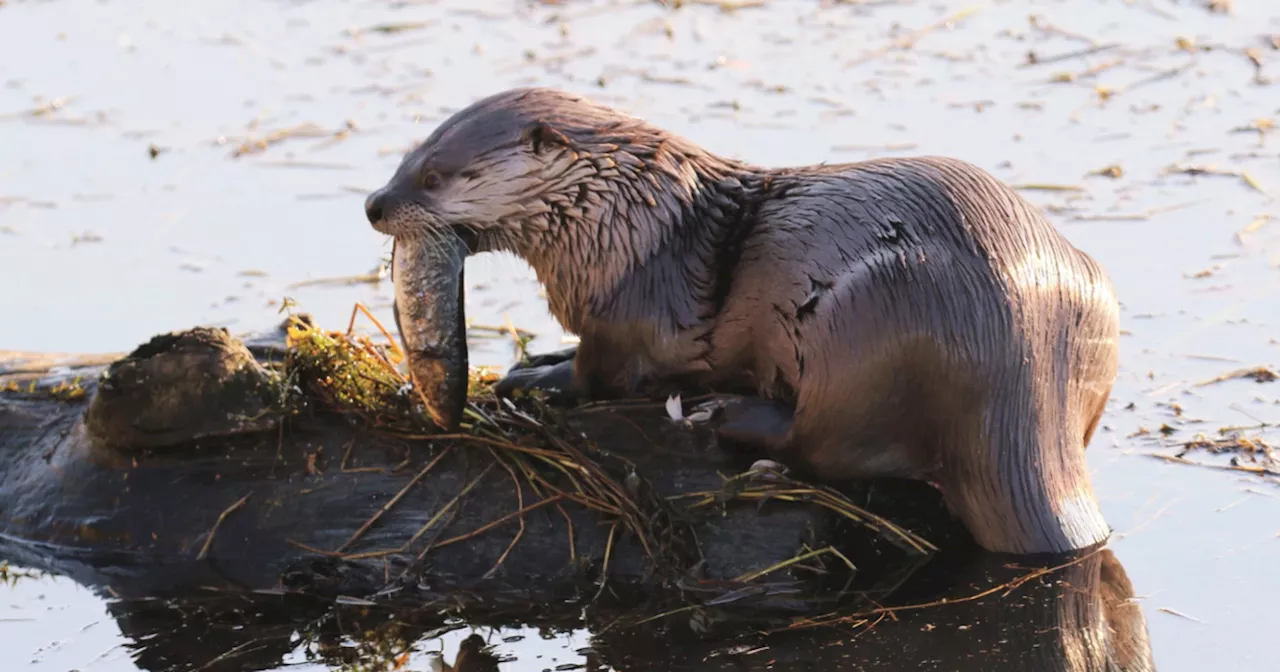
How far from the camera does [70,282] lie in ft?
21.7

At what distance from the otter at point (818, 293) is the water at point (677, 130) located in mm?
389

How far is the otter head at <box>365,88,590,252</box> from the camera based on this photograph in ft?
14.8

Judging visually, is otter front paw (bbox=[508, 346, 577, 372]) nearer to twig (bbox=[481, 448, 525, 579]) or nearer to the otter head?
twig (bbox=[481, 448, 525, 579])

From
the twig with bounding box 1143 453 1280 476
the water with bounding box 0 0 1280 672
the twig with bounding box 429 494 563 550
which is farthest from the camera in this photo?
the twig with bounding box 1143 453 1280 476

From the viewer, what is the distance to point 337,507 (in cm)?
466

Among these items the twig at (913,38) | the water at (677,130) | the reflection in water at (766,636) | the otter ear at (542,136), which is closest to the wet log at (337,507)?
the reflection in water at (766,636)

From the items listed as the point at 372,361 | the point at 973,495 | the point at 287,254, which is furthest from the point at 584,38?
the point at 973,495

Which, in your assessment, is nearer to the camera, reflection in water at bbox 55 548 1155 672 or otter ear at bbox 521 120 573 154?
reflection in water at bbox 55 548 1155 672

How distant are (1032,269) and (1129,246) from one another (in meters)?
2.38

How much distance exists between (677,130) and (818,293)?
11.4 feet

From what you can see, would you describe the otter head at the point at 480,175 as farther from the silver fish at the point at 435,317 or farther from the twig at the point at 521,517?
the twig at the point at 521,517

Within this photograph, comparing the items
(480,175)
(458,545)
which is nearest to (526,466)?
(458,545)

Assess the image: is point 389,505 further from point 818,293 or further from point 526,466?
point 818,293

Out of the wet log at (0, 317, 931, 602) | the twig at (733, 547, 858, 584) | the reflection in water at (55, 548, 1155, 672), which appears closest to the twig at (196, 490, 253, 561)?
the wet log at (0, 317, 931, 602)
